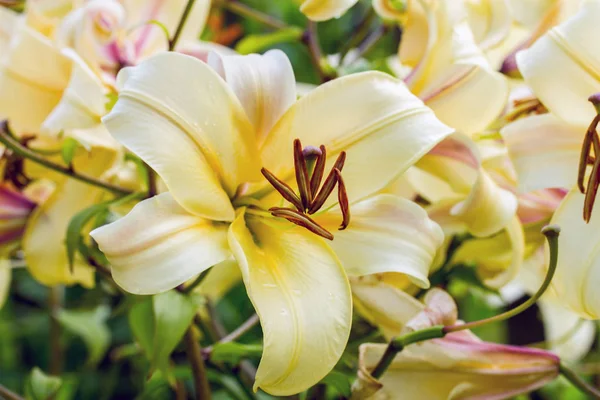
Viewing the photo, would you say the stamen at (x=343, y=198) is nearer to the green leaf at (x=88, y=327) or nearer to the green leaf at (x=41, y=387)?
the green leaf at (x=41, y=387)

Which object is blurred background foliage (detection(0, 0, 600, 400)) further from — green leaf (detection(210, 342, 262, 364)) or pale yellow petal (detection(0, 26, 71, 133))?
pale yellow petal (detection(0, 26, 71, 133))

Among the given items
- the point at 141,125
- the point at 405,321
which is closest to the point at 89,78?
the point at 141,125

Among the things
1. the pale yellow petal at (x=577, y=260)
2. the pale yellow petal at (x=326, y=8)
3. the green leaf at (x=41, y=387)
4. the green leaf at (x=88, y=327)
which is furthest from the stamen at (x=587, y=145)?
the green leaf at (x=88, y=327)

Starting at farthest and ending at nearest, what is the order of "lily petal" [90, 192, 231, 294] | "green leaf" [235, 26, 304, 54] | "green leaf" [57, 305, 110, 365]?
"green leaf" [57, 305, 110, 365] < "green leaf" [235, 26, 304, 54] < "lily petal" [90, 192, 231, 294]

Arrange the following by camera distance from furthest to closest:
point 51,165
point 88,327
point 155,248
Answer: point 88,327
point 51,165
point 155,248

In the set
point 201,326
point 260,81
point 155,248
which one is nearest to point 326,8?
point 260,81

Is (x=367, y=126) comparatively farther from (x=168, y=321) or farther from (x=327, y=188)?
(x=168, y=321)

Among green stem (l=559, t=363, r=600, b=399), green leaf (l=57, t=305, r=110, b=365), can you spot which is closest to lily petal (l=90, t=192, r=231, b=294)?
green stem (l=559, t=363, r=600, b=399)
